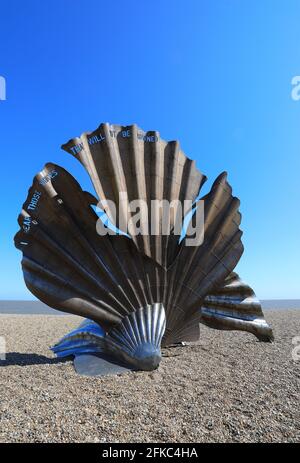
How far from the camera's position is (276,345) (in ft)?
29.1

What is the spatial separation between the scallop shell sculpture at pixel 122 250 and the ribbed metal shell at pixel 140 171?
2cm

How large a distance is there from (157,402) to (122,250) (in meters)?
2.97

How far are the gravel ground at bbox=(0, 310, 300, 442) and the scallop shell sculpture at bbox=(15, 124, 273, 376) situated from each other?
73cm

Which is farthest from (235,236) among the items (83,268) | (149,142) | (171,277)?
(83,268)

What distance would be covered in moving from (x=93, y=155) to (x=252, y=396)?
4944 millimetres

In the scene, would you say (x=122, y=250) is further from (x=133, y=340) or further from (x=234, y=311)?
(x=234, y=311)

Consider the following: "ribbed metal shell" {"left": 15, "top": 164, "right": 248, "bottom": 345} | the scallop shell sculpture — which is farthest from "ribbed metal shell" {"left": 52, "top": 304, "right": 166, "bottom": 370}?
"ribbed metal shell" {"left": 15, "top": 164, "right": 248, "bottom": 345}

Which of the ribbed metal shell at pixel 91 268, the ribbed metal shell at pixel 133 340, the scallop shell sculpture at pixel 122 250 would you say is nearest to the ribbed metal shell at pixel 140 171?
the scallop shell sculpture at pixel 122 250

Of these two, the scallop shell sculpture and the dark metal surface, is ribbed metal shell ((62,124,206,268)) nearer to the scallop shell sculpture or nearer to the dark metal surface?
the scallop shell sculpture

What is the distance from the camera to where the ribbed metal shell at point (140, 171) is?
6.83 metres

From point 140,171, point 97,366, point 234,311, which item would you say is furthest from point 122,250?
point 234,311

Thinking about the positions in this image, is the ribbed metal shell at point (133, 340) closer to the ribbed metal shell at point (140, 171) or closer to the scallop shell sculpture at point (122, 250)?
the scallop shell sculpture at point (122, 250)

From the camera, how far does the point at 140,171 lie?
7.41 m
